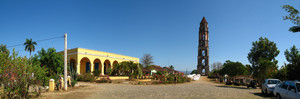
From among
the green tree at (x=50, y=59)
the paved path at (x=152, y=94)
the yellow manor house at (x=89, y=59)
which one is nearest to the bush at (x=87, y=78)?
the yellow manor house at (x=89, y=59)

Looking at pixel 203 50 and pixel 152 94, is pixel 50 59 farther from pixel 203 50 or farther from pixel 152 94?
pixel 203 50

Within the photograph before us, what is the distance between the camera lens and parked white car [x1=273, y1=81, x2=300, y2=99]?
26.7ft

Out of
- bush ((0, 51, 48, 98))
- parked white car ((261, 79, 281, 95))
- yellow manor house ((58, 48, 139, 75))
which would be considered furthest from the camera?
yellow manor house ((58, 48, 139, 75))

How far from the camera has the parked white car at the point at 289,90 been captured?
8139 millimetres

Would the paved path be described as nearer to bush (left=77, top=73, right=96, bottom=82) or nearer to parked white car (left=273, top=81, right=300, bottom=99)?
parked white car (left=273, top=81, right=300, bottom=99)

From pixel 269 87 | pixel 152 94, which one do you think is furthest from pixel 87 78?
pixel 269 87

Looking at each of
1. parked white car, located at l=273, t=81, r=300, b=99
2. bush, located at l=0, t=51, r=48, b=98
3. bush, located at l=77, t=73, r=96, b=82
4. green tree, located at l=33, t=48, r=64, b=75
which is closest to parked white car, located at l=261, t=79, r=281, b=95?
parked white car, located at l=273, t=81, r=300, b=99

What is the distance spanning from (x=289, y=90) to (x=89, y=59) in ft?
99.8

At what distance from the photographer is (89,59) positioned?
33469 mm

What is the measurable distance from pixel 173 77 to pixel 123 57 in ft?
68.2

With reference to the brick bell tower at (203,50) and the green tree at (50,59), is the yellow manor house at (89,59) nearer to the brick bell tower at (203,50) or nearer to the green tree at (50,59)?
the green tree at (50,59)

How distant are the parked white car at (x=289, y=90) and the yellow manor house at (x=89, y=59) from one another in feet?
83.1

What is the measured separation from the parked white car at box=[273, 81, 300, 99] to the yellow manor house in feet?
83.1

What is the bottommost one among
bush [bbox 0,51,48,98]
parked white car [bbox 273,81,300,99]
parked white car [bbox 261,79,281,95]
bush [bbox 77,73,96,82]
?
bush [bbox 77,73,96,82]
